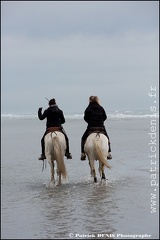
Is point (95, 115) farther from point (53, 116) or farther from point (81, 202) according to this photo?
point (81, 202)

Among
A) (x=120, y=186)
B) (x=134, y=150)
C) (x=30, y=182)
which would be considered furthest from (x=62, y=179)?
(x=134, y=150)

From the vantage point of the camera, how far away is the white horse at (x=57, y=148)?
35.8ft

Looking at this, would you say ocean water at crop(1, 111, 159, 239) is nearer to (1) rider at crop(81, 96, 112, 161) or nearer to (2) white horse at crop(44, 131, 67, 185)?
(2) white horse at crop(44, 131, 67, 185)

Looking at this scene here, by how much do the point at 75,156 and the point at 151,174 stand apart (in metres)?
5.28

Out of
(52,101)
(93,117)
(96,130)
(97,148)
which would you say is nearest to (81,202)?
(97,148)

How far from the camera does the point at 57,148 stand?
10891 millimetres

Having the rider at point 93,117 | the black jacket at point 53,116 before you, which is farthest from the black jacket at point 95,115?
the black jacket at point 53,116

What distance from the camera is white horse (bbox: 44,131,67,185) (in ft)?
35.8

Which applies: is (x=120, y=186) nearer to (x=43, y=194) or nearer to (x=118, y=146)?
(x=43, y=194)

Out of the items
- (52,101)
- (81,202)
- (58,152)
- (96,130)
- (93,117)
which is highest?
(52,101)

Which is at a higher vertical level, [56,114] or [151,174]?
[56,114]

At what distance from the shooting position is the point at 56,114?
11539 mm

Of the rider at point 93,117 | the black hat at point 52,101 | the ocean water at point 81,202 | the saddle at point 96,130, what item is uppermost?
the black hat at point 52,101

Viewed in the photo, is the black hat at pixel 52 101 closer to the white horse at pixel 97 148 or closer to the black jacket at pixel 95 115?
the black jacket at pixel 95 115
